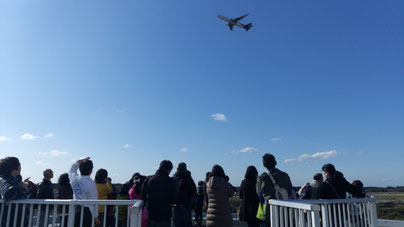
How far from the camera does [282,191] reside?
5.14m

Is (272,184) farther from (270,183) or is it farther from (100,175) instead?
(100,175)

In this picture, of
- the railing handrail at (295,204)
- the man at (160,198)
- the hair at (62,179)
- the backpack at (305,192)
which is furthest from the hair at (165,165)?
the backpack at (305,192)

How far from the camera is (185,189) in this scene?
6.69m

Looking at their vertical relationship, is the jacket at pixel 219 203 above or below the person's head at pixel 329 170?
below

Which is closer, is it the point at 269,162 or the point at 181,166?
the point at 269,162

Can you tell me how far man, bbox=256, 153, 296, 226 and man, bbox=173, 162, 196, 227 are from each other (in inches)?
77.5

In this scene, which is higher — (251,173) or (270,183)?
(251,173)

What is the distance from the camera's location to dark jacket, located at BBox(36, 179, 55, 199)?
6.55 metres

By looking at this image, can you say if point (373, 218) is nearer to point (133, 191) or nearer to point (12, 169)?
point (133, 191)

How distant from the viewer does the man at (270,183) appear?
5.19 m

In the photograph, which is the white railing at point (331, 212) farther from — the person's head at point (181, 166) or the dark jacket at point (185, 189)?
the person's head at point (181, 166)

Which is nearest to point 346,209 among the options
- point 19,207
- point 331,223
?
point 331,223

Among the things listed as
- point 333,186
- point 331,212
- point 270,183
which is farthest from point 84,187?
point 333,186

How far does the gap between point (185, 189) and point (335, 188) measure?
3222mm
